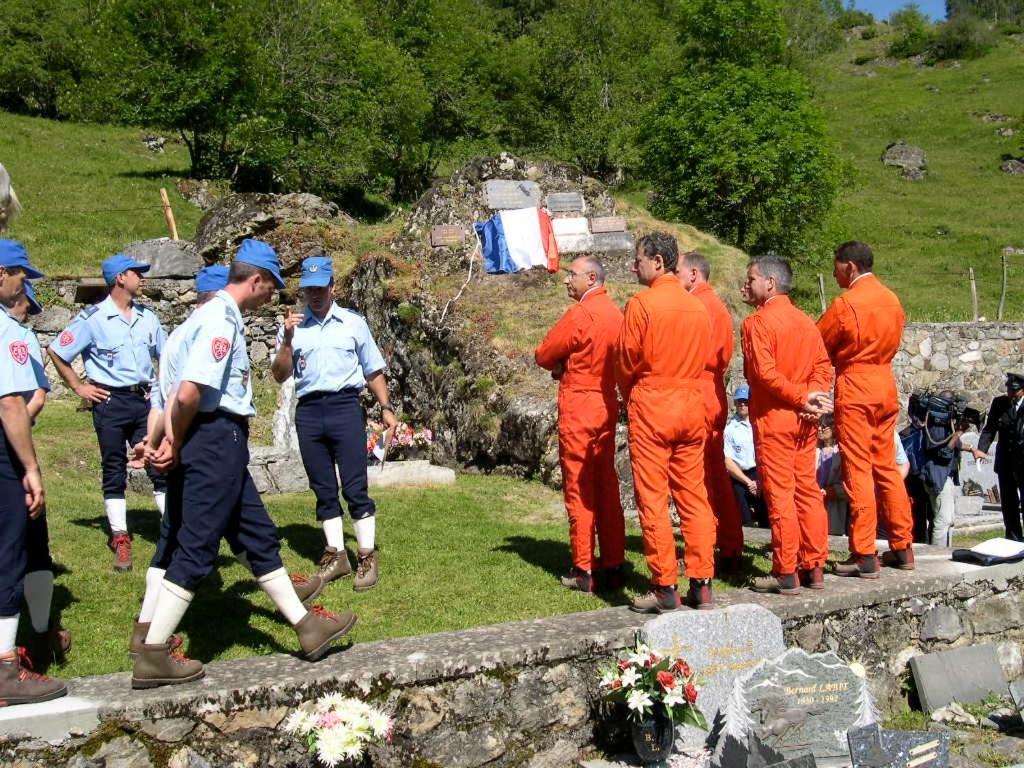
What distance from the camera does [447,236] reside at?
15.5 meters

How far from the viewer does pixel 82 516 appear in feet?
27.2

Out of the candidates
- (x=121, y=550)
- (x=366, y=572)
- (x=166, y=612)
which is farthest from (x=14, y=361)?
(x=366, y=572)

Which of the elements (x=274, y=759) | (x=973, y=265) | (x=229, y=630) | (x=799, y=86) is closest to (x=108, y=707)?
(x=274, y=759)

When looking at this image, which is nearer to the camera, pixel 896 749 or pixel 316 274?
pixel 896 749

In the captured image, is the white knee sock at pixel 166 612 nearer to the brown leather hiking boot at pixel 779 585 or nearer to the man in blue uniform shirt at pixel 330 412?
the man in blue uniform shirt at pixel 330 412

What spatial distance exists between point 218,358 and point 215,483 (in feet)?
1.91

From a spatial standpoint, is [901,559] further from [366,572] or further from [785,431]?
[366,572]

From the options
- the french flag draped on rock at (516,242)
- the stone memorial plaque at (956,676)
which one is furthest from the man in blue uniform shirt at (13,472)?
the french flag draped on rock at (516,242)

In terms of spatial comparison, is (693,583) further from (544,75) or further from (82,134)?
(544,75)

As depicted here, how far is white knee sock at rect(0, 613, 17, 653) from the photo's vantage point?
14.0 ft

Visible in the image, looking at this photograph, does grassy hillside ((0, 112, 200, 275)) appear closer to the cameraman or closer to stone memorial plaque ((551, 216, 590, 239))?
stone memorial plaque ((551, 216, 590, 239))

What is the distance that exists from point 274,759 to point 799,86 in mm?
26878

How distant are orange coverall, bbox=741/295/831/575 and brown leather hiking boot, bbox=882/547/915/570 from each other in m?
0.84

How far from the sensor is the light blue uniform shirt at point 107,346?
6.75m
